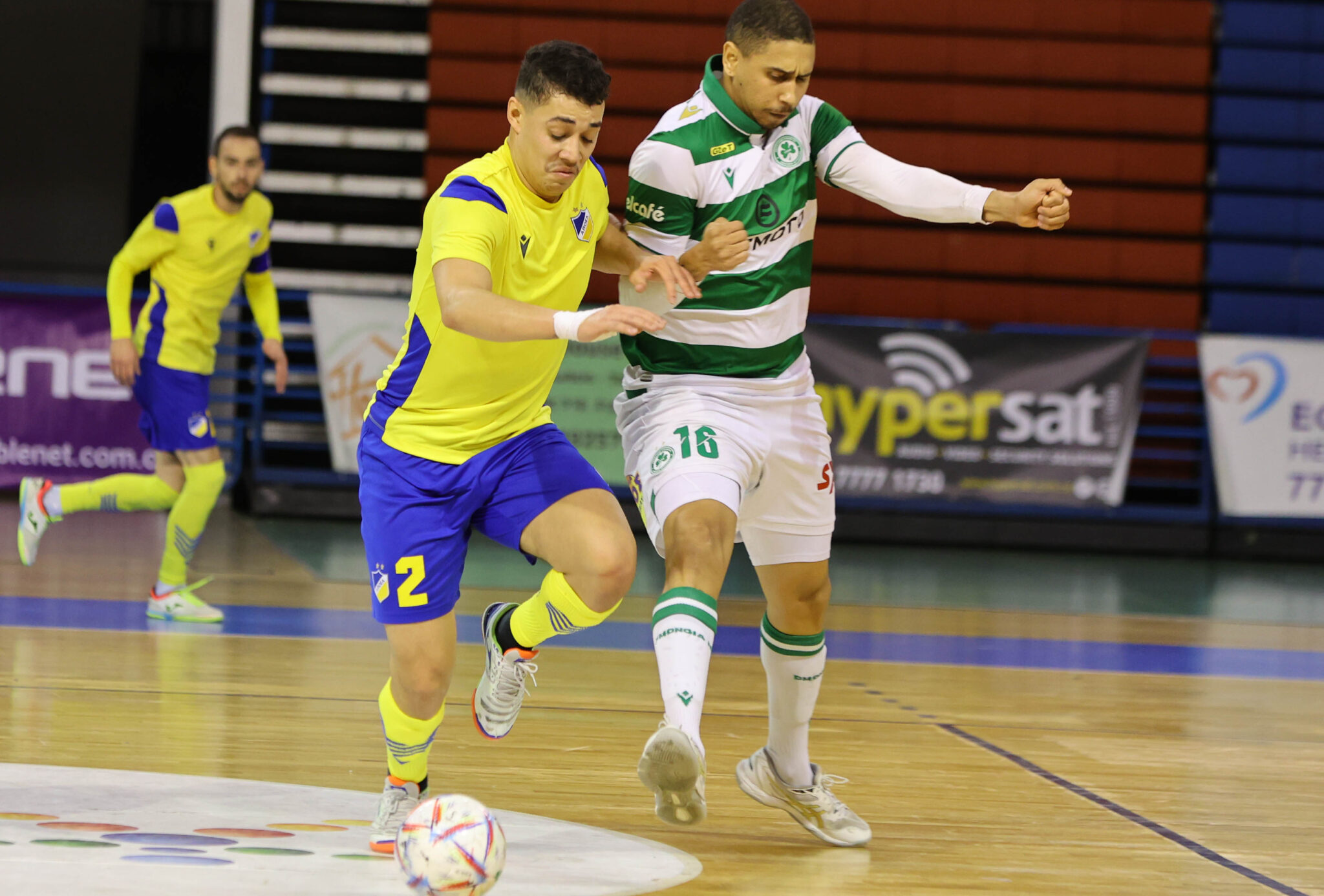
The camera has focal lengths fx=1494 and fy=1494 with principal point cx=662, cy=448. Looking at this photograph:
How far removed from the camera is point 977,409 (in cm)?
971

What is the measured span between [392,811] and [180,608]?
10.9ft

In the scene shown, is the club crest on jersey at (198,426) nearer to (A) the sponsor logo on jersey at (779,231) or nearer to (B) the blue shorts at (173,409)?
(B) the blue shorts at (173,409)

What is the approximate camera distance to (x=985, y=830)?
135 inches

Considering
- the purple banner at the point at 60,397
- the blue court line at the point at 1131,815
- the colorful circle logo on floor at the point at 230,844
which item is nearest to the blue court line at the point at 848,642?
the blue court line at the point at 1131,815

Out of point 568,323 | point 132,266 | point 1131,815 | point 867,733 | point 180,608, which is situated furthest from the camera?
point 132,266

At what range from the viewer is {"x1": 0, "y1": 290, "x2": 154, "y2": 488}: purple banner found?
9.94 m

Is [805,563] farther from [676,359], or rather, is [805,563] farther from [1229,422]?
[1229,422]

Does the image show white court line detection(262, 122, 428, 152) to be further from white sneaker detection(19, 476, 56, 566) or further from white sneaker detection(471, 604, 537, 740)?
white sneaker detection(471, 604, 537, 740)

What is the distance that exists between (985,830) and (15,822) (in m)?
2.09

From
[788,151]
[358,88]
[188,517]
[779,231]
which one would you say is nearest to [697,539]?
[779,231]

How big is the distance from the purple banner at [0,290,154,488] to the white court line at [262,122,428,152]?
1.84 m

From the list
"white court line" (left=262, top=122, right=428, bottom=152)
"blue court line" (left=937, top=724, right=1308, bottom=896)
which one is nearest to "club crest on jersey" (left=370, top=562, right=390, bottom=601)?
"blue court line" (left=937, top=724, right=1308, bottom=896)

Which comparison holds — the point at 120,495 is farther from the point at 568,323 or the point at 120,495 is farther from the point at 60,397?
the point at 568,323

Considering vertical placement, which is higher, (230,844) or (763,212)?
(763,212)
